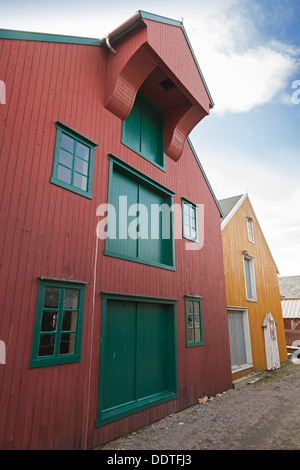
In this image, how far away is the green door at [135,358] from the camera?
5918 millimetres

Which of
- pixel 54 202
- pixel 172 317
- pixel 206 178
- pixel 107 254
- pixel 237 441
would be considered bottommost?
pixel 237 441

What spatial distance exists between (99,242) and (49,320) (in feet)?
6.43

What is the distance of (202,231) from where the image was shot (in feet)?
33.9

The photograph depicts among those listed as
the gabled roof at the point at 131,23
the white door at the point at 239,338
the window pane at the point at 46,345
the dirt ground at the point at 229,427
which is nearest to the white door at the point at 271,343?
the white door at the point at 239,338

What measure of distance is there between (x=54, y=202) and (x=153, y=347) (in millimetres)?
4567

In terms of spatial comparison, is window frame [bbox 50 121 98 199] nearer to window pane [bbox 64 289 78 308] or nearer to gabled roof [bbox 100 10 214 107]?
window pane [bbox 64 289 78 308]

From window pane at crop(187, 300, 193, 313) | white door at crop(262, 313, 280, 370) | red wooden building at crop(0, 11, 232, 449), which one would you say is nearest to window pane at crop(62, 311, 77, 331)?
red wooden building at crop(0, 11, 232, 449)

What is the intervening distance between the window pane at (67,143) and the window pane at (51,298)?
3.04m

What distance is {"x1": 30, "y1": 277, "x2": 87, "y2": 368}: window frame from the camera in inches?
183

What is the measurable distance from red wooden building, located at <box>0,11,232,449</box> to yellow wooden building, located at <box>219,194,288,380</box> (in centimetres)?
268

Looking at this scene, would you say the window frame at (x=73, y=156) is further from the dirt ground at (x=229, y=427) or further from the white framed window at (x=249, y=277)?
the white framed window at (x=249, y=277)

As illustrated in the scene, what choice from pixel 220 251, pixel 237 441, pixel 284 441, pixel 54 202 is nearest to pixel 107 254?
pixel 54 202

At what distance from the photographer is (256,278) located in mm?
15062
